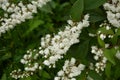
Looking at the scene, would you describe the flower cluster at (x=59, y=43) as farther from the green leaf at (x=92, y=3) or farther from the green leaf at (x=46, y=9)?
the green leaf at (x=46, y=9)

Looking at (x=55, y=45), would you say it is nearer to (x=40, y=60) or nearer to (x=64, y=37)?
(x=64, y=37)

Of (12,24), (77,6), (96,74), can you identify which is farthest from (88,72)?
(12,24)

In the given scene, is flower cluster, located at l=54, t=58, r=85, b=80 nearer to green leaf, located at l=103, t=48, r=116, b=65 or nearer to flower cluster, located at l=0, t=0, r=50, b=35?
green leaf, located at l=103, t=48, r=116, b=65

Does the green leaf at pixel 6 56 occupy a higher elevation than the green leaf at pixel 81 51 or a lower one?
higher

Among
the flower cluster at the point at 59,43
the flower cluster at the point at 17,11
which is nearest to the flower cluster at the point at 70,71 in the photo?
the flower cluster at the point at 59,43

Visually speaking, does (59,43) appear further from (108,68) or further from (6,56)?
(6,56)

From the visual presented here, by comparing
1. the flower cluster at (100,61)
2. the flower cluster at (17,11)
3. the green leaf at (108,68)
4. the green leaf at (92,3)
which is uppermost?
the flower cluster at (17,11)

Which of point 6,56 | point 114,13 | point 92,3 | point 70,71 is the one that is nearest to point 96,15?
point 92,3

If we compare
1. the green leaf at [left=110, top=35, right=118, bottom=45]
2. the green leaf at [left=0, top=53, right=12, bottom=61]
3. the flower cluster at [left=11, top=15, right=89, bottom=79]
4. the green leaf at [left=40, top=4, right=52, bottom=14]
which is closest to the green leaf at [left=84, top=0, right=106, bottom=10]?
the flower cluster at [left=11, top=15, right=89, bottom=79]

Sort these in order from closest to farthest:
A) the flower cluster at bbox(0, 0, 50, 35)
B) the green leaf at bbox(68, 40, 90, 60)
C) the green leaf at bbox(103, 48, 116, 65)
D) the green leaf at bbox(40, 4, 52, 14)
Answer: the green leaf at bbox(103, 48, 116, 65) < the green leaf at bbox(68, 40, 90, 60) < the flower cluster at bbox(0, 0, 50, 35) < the green leaf at bbox(40, 4, 52, 14)
